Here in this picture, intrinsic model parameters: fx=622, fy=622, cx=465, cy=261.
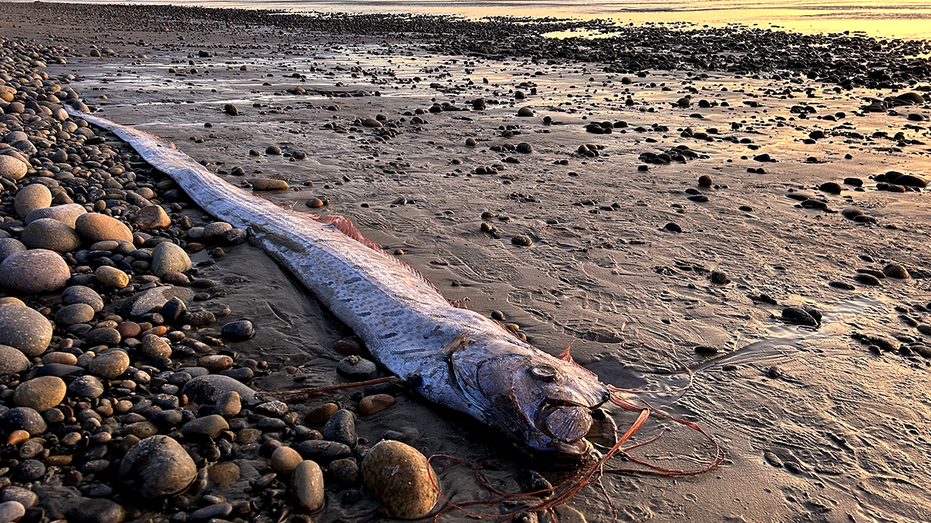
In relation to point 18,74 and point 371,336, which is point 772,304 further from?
point 18,74

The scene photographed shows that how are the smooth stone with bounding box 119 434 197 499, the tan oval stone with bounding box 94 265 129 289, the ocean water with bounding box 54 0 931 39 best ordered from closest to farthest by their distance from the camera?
1. the smooth stone with bounding box 119 434 197 499
2. the tan oval stone with bounding box 94 265 129 289
3. the ocean water with bounding box 54 0 931 39

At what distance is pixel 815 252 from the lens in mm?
5859

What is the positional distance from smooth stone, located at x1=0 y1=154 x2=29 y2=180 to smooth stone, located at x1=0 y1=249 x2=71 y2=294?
2.74 m

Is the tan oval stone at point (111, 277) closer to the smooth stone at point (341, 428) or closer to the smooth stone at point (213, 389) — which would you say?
the smooth stone at point (213, 389)

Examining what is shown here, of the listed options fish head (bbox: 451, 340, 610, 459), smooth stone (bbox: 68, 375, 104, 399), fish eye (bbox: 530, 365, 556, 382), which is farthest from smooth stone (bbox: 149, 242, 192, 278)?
fish eye (bbox: 530, 365, 556, 382)

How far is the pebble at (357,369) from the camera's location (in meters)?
3.96

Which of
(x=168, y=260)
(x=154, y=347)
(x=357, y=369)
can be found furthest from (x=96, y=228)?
(x=357, y=369)

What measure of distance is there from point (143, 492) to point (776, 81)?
17.2m

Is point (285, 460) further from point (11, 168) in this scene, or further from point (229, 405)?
point (11, 168)

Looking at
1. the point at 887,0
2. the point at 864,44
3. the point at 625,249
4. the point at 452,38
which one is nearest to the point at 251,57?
the point at 452,38

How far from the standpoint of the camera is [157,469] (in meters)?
2.80

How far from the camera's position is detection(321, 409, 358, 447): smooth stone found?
3.31 meters

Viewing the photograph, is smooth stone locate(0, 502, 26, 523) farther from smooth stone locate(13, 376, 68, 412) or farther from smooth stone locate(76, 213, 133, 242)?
smooth stone locate(76, 213, 133, 242)

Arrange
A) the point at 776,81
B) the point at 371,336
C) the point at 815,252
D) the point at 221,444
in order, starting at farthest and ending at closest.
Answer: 1. the point at 776,81
2. the point at 815,252
3. the point at 371,336
4. the point at 221,444
